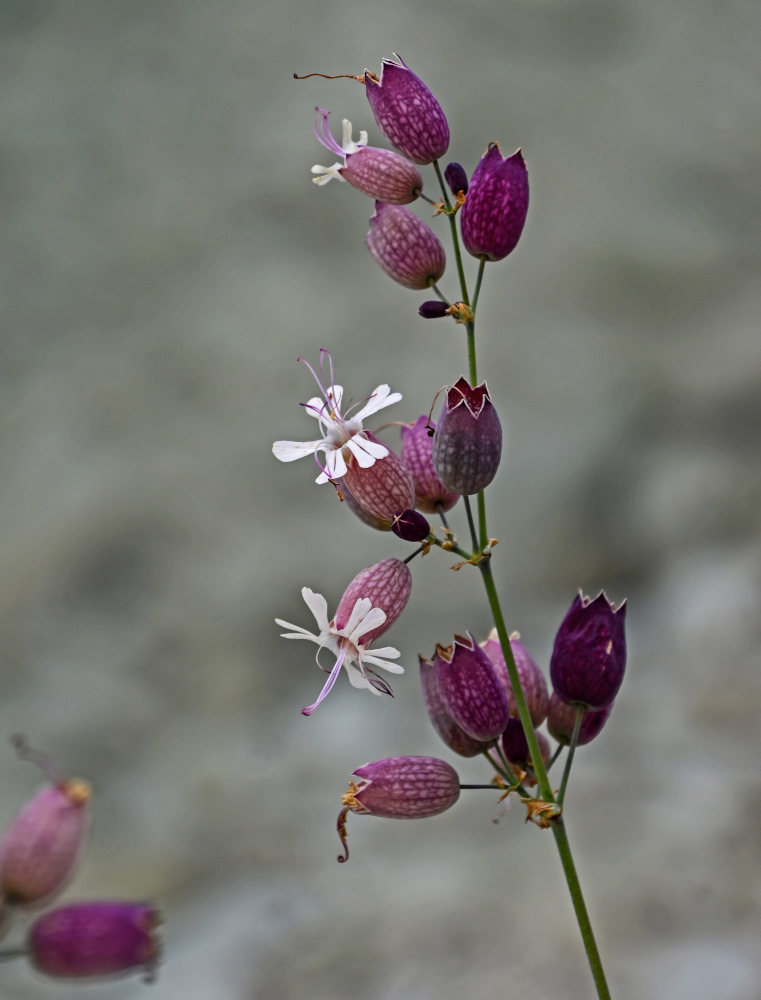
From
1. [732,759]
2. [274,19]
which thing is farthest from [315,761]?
[274,19]

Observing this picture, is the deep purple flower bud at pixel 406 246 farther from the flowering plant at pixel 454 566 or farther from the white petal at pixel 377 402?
the white petal at pixel 377 402

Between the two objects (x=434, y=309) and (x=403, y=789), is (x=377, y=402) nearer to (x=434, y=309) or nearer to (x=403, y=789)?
(x=434, y=309)

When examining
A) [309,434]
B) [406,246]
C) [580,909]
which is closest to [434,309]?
[406,246]

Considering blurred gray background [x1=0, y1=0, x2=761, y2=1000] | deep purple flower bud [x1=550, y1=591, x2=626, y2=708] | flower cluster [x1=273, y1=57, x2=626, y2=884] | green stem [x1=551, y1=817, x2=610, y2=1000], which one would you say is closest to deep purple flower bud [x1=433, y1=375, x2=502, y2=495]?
flower cluster [x1=273, y1=57, x2=626, y2=884]

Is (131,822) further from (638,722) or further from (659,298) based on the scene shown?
(659,298)

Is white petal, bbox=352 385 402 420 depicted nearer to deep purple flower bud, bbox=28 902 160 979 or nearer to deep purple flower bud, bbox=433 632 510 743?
deep purple flower bud, bbox=433 632 510 743

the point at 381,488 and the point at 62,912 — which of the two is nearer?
the point at 62,912
